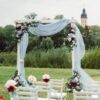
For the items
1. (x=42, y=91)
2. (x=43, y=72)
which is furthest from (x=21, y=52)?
(x=43, y=72)

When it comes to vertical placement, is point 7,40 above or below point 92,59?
above

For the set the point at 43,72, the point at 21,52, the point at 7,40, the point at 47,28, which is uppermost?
the point at 7,40

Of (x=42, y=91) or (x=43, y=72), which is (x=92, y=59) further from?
(x=42, y=91)

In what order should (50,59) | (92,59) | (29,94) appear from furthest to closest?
(92,59) < (50,59) < (29,94)

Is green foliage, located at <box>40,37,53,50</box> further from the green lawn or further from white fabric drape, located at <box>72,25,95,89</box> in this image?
white fabric drape, located at <box>72,25,95,89</box>

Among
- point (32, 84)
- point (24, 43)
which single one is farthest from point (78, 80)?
point (32, 84)

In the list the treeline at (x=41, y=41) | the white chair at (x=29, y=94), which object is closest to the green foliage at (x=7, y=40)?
the treeline at (x=41, y=41)

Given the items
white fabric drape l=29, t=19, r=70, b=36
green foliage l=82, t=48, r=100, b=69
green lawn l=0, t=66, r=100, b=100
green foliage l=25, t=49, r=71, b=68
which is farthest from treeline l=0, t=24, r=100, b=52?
white fabric drape l=29, t=19, r=70, b=36

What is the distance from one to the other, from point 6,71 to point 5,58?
14.7 ft

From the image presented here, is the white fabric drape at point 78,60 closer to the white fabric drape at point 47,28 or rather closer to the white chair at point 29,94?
the white fabric drape at point 47,28

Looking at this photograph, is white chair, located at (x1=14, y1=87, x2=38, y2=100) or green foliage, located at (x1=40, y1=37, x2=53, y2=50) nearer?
white chair, located at (x1=14, y1=87, x2=38, y2=100)

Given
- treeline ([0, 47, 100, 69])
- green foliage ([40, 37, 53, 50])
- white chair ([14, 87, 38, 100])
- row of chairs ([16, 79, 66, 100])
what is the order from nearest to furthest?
1. white chair ([14, 87, 38, 100])
2. row of chairs ([16, 79, 66, 100])
3. treeline ([0, 47, 100, 69])
4. green foliage ([40, 37, 53, 50])

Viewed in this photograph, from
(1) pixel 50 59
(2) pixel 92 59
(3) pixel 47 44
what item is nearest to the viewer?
(1) pixel 50 59

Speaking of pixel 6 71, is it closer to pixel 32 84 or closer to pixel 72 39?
pixel 72 39
